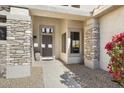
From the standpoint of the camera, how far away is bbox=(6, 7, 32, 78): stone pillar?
651cm

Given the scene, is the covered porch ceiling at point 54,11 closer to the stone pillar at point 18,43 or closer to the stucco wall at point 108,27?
the stone pillar at point 18,43

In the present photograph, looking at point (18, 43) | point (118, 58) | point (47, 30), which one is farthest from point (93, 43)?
point (47, 30)

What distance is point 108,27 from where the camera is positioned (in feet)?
25.7

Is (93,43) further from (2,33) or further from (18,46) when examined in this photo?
(2,33)

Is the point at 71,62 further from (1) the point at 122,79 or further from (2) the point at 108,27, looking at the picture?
(1) the point at 122,79

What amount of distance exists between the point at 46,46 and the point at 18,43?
21.3 ft

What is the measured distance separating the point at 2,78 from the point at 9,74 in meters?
0.32

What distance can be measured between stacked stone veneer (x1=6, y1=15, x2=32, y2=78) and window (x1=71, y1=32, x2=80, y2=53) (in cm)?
466

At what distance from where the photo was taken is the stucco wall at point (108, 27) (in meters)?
6.83

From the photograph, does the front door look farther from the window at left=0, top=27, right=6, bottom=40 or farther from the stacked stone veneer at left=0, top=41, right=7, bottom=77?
the stacked stone veneer at left=0, top=41, right=7, bottom=77

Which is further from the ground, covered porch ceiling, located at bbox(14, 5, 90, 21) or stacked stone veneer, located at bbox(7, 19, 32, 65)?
covered porch ceiling, located at bbox(14, 5, 90, 21)

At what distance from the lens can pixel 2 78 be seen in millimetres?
6500

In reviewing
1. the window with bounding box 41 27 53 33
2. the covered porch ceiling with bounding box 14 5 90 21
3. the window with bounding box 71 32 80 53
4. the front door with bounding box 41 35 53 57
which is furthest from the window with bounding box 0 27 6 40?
the front door with bounding box 41 35 53 57
